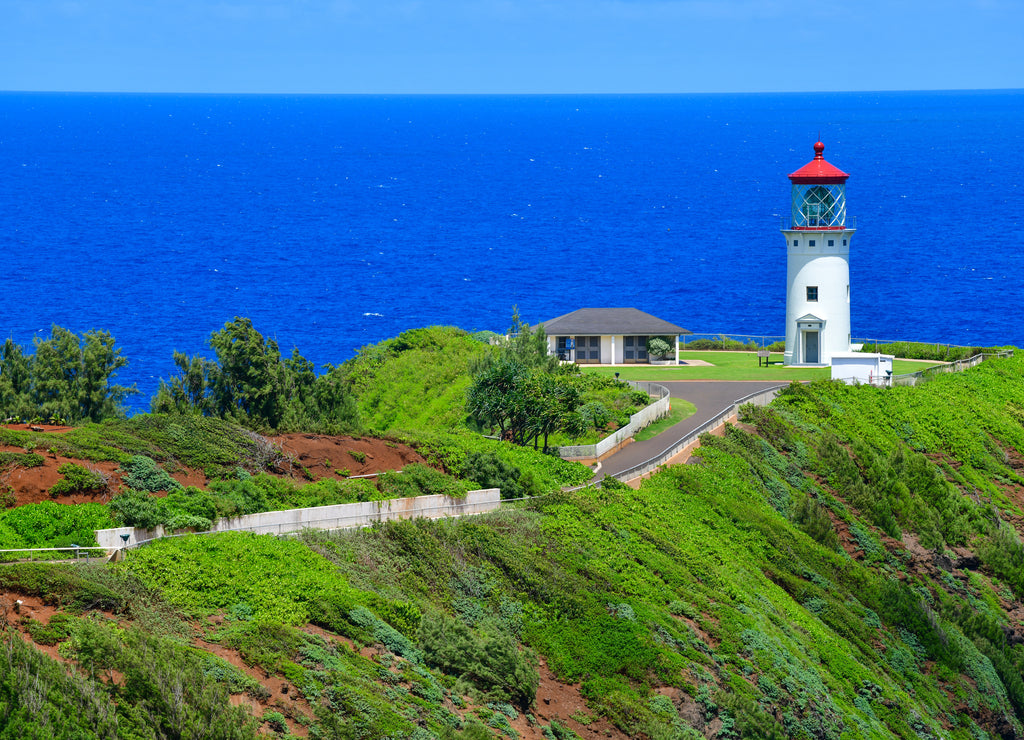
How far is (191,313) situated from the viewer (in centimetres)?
11825

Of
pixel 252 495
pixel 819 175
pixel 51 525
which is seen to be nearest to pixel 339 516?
pixel 252 495

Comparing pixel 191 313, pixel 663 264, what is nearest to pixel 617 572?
pixel 191 313

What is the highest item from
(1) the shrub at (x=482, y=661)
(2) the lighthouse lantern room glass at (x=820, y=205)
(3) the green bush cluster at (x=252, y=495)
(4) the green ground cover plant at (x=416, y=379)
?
(2) the lighthouse lantern room glass at (x=820, y=205)

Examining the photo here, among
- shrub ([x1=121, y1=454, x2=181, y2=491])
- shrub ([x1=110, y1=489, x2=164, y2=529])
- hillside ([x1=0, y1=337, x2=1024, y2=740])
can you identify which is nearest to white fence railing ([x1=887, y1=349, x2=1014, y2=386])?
hillside ([x1=0, y1=337, x2=1024, y2=740])

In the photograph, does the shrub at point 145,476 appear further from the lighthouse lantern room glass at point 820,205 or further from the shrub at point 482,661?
the lighthouse lantern room glass at point 820,205

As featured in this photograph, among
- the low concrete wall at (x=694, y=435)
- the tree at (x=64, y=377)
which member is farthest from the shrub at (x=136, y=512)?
the low concrete wall at (x=694, y=435)

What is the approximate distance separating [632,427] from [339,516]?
18.7m

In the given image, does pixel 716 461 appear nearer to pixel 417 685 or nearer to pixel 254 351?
pixel 254 351

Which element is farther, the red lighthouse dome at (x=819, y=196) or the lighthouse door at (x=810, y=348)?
the lighthouse door at (x=810, y=348)

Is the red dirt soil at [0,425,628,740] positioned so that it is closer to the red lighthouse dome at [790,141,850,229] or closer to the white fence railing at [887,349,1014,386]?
the white fence railing at [887,349,1014,386]

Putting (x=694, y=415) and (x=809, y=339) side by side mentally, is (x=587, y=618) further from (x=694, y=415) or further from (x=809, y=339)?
(x=809, y=339)

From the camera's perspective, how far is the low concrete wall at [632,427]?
4794cm

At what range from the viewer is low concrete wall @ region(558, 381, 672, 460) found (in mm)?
47938

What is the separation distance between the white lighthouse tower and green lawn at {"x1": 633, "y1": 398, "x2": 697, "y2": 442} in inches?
490
